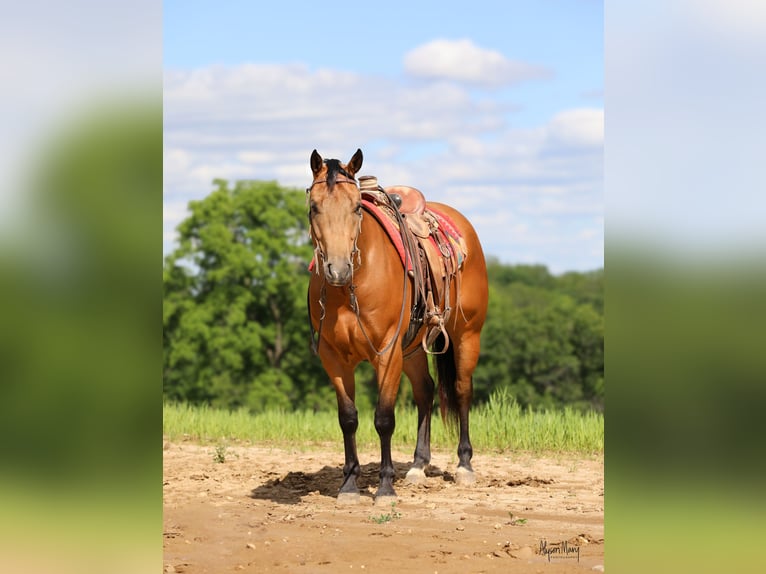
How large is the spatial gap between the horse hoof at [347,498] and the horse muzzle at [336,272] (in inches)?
75.8

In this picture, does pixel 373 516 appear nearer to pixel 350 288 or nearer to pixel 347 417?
pixel 347 417

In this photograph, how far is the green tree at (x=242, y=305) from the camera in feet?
118

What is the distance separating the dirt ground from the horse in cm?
46

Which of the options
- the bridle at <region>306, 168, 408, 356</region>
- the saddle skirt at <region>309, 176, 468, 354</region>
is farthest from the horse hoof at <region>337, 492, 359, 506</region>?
the saddle skirt at <region>309, 176, 468, 354</region>

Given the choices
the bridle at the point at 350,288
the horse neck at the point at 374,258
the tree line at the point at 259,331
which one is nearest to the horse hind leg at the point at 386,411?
the bridle at the point at 350,288

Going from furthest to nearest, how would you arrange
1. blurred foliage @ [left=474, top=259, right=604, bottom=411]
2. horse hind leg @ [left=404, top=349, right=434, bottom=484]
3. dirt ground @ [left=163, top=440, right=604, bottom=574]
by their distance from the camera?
blurred foliage @ [left=474, top=259, right=604, bottom=411] < horse hind leg @ [left=404, top=349, right=434, bottom=484] < dirt ground @ [left=163, top=440, right=604, bottom=574]

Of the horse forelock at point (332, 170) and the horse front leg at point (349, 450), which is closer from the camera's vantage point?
Result: the horse forelock at point (332, 170)

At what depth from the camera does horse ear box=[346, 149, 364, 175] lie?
24.4 feet

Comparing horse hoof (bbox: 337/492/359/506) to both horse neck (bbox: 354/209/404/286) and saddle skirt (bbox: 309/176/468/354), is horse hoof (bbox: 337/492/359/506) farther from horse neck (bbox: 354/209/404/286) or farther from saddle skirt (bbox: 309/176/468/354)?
horse neck (bbox: 354/209/404/286)

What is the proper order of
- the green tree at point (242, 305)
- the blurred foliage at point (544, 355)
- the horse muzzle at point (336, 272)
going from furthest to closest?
the blurred foliage at point (544, 355) < the green tree at point (242, 305) < the horse muzzle at point (336, 272)
